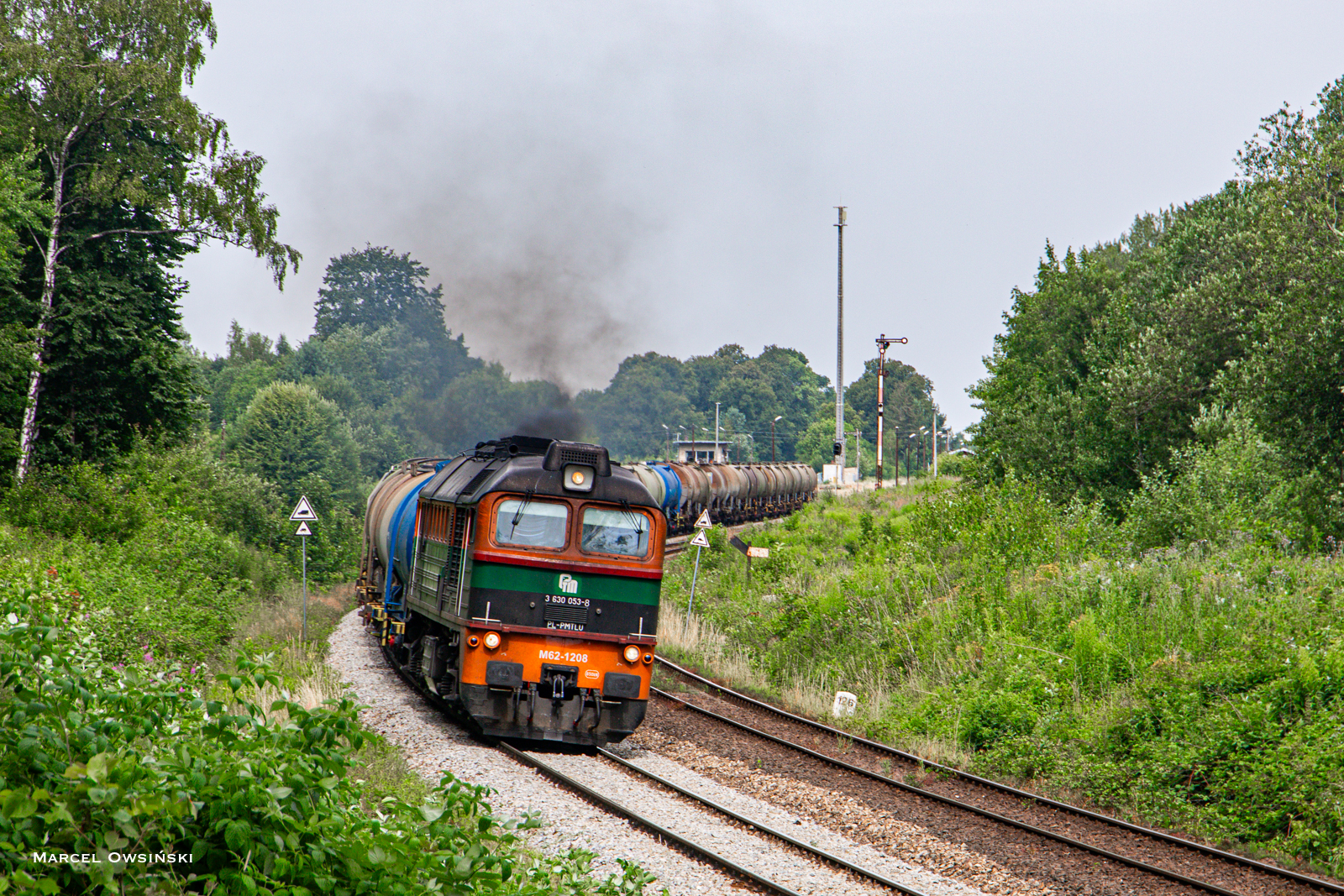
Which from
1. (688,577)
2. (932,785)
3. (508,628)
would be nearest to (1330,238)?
(688,577)

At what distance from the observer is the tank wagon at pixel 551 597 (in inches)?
444

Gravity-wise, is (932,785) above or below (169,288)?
below

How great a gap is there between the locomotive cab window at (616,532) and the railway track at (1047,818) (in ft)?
12.1

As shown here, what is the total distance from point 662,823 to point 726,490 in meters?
31.7

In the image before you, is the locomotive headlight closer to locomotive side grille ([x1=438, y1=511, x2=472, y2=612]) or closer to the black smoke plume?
locomotive side grille ([x1=438, y1=511, x2=472, y2=612])

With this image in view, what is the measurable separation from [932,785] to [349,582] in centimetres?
2963

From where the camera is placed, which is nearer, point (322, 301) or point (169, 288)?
point (169, 288)

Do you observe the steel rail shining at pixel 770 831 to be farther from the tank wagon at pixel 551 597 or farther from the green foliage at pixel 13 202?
the green foliage at pixel 13 202

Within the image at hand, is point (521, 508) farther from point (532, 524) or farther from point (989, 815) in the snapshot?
point (989, 815)

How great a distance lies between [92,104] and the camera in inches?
855

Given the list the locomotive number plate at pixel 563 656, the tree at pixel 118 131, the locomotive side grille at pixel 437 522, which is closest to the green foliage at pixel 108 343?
the tree at pixel 118 131

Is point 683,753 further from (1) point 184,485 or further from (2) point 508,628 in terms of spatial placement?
(1) point 184,485

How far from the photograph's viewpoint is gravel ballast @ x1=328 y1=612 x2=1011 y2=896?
824 cm

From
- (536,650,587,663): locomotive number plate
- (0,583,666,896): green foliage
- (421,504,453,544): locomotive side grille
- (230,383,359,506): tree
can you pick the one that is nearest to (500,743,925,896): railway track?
(536,650,587,663): locomotive number plate
